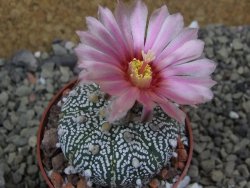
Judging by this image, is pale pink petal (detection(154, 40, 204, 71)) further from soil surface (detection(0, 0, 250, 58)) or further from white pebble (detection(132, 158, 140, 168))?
soil surface (detection(0, 0, 250, 58))

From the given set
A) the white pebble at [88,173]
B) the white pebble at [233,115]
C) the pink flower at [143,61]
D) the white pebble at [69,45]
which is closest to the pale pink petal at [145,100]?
the pink flower at [143,61]

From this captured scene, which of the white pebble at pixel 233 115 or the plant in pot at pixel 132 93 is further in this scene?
the white pebble at pixel 233 115

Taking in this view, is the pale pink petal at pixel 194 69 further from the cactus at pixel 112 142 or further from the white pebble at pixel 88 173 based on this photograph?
the white pebble at pixel 88 173

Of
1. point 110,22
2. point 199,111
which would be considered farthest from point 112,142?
point 199,111

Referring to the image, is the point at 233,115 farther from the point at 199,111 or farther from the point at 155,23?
the point at 155,23

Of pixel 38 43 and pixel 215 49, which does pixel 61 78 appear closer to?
pixel 38 43

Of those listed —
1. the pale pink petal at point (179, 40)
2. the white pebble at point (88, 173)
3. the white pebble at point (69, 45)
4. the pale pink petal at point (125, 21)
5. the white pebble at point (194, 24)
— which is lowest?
the white pebble at point (194, 24)
